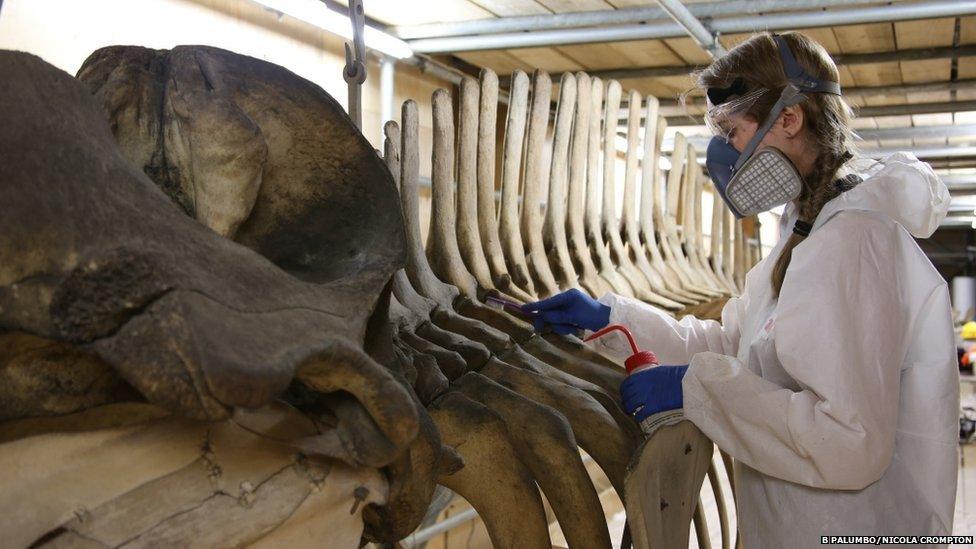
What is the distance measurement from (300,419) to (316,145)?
462mm

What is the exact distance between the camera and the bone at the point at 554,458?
2359 mm

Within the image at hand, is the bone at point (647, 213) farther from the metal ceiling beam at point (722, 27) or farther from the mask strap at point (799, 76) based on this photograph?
the mask strap at point (799, 76)

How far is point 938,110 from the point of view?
22.9 feet

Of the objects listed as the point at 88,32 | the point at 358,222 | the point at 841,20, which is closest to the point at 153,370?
the point at 358,222

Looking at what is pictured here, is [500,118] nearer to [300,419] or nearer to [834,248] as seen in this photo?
[834,248]

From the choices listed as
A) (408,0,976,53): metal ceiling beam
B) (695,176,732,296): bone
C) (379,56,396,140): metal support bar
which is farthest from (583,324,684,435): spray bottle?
(695,176,732,296): bone

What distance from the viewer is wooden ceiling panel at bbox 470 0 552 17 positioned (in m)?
4.87

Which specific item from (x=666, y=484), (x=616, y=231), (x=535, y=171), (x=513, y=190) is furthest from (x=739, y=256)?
(x=666, y=484)

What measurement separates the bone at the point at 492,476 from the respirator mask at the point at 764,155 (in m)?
1.16

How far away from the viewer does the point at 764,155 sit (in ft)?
9.22

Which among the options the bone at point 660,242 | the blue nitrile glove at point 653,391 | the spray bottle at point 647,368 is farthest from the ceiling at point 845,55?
the blue nitrile glove at point 653,391

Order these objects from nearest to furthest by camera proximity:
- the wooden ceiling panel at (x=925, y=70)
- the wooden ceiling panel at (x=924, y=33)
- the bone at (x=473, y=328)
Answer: the bone at (x=473, y=328)
the wooden ceiling panel at (x=924, y=33)
the wooden ceiling panel at (x=925, y=70)

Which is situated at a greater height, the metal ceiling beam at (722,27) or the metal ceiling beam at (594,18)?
the metal ceiling beam at (594,18)

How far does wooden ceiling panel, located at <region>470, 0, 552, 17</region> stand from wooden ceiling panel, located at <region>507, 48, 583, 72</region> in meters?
0.71
